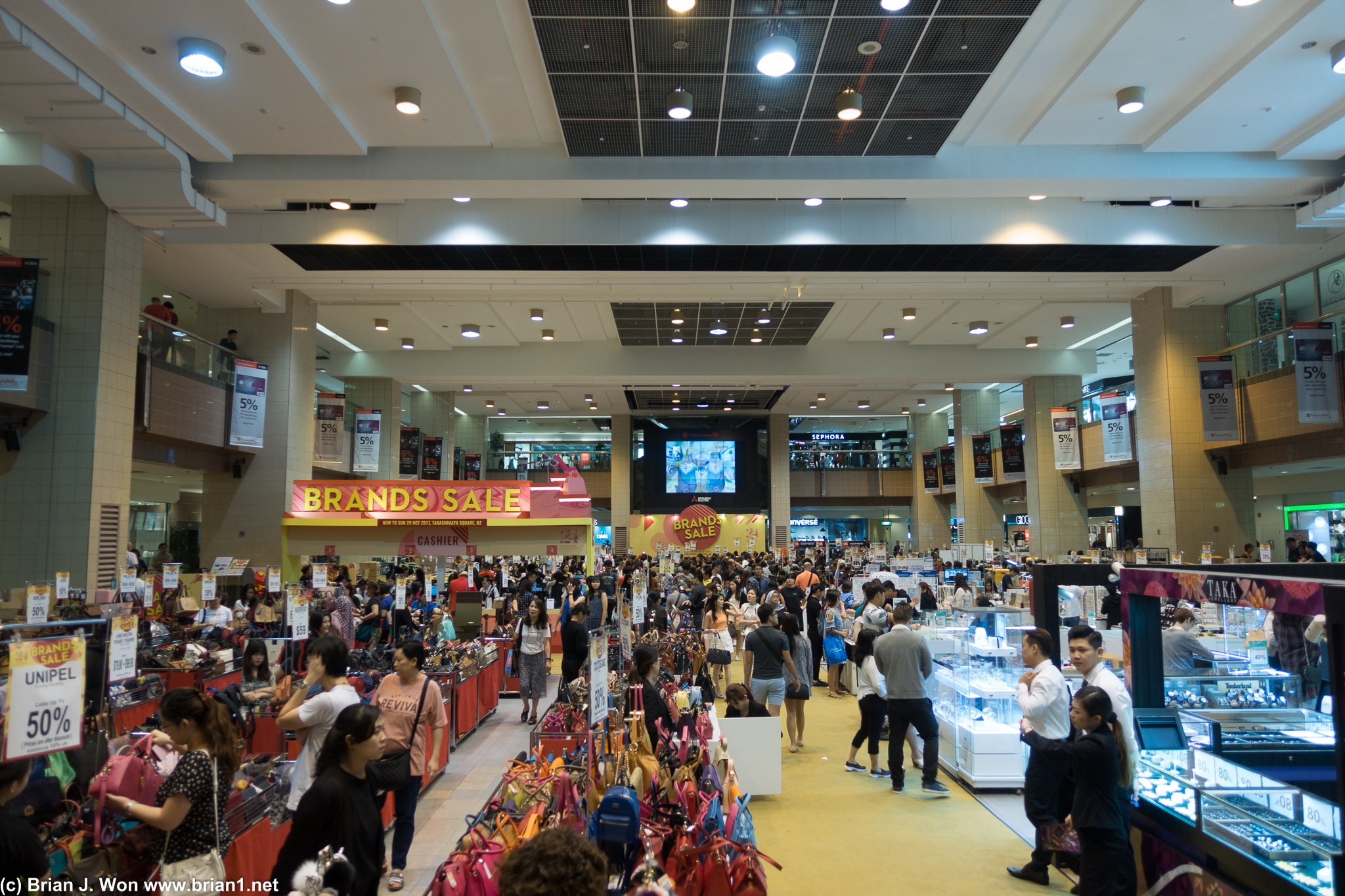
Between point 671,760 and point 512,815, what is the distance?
112 centimetres

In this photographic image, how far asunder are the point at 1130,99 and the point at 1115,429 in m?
10.0

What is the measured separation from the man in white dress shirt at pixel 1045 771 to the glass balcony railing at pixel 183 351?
1160cm

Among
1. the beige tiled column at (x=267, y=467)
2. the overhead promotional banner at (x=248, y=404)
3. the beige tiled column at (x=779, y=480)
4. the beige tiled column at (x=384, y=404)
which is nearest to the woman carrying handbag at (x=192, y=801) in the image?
the overhead promotional banner at (x=248, y=404)

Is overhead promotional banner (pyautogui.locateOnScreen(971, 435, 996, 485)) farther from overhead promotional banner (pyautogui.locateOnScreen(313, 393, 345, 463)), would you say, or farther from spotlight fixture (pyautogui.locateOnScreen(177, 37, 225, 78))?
spotlight fixture (pyautogui.locateOnScreen(177, 37, 225, 78))

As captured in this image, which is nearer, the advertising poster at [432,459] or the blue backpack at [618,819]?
the blue backpack at [618,819]

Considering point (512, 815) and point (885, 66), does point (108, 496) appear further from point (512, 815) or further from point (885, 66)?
point (885, 66)

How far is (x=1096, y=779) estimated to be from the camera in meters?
3.78

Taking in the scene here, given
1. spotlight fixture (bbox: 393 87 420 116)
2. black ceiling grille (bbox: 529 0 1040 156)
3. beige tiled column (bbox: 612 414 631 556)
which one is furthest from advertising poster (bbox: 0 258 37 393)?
beige tiled column (bbox: 612 414 631 556)

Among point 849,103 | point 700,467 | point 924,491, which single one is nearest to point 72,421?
point 849,103

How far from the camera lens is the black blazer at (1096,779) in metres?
3.75

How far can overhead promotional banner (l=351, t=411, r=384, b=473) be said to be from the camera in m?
18.1

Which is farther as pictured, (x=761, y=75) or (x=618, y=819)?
(x=761, y=75)

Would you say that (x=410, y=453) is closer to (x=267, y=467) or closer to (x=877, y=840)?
(x=267, y=467)

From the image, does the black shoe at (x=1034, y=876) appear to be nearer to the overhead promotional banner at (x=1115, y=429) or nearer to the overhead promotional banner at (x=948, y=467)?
the overhead promotional banner at (x=1115, y=429)
